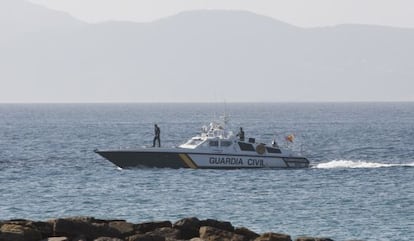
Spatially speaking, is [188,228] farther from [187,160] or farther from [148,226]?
[187,160]

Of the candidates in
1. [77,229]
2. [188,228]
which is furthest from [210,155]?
[77,229]

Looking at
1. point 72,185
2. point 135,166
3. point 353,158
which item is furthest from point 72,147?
point 72,185

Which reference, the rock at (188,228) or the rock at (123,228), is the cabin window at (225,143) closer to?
the rock at (188,228)

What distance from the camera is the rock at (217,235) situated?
25.3m

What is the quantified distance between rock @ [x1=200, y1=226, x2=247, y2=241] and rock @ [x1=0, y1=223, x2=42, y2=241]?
4153mm

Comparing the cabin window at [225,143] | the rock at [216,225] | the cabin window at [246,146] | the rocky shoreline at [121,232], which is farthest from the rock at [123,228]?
the cabin window at [246,146]

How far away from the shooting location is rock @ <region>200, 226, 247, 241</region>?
83.1ft

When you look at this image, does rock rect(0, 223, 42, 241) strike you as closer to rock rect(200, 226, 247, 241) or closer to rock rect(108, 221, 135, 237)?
rock rect(108, 221, 135, 237)

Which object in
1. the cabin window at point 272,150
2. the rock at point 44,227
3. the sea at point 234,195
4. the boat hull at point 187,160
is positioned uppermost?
the rock at point 44,227

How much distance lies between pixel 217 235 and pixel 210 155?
36508 millimetres

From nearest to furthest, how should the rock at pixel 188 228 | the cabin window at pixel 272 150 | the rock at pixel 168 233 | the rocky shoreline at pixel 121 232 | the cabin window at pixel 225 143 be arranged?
the rocky shoreline at pixel 121 232 < the rock at pixel 168 233 < the rock at pixel 188 228 < the cabin window at pixel 225 143 < the cabin window at pixel 272 150

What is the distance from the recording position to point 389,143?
105 m

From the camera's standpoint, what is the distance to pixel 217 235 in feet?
83.6

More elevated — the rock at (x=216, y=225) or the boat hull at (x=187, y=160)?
the rock at (x=216, y=225)
